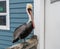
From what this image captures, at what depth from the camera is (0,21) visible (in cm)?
310

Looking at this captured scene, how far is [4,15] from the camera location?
3.03 metres

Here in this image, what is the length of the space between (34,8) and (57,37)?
0.58 m

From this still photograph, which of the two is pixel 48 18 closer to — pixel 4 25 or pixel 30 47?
pixel 30 47

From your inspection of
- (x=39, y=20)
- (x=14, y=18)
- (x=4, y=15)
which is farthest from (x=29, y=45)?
(x=4, y=15)

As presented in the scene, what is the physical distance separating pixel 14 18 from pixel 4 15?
0.24 metres

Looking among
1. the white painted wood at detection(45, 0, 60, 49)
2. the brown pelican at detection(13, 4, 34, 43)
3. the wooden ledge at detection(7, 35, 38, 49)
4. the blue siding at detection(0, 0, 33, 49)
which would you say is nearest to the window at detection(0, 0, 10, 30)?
the blue siding at detection(0, 0, 33, 49)

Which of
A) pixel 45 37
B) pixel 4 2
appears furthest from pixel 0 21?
pixel 45 37

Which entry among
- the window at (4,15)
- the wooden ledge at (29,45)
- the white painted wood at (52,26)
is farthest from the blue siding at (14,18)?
the white painted wood at (52,26)

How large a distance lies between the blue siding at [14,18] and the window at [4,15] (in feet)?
0.23

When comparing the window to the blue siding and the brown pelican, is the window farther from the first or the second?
the brown pelican

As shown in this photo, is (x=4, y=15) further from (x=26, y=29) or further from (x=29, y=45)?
(x=29, y=45)

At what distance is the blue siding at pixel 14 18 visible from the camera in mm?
2793

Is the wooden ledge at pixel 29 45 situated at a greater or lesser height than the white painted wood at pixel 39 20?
lesser

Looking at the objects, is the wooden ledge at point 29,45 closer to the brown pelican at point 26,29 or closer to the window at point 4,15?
the brown pelican at point 26,29
